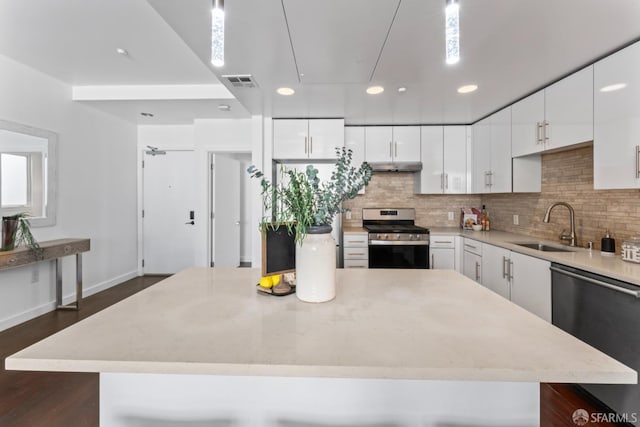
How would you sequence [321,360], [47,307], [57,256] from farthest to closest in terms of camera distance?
1. [47,307]
2. [57,256]
3. [321,360]

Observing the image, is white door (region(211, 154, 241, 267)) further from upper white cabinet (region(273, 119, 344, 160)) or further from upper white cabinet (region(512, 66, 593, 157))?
upper white cabinet (region(512, 66, 593, 157))

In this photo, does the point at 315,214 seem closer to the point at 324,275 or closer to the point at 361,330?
the point at 324,275

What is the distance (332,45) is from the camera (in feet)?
6.18

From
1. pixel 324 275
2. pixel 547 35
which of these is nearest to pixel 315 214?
pixel 324 275

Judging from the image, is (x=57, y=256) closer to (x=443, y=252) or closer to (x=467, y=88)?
(x=443, y=252)

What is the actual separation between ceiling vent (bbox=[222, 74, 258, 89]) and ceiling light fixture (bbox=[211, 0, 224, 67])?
1369mm

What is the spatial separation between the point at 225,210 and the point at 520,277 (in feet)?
12.6

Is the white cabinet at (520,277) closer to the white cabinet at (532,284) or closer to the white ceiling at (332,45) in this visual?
the white cabinet at (532,284)

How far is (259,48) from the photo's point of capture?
6.29ft

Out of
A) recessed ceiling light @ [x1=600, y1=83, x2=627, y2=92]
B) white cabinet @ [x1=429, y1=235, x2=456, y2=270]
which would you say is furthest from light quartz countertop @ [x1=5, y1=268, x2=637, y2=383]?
white cabinet @ [x1=429, y1=235, x2=456, y2=270]

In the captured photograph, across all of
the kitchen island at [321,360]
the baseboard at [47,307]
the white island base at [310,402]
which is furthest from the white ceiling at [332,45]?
the baseboard at [47,307]

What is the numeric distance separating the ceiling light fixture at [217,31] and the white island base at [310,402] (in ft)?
3.72

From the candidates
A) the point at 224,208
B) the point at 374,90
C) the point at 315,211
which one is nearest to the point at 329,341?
the point at 315,211

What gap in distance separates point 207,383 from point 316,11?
5.86 ft
